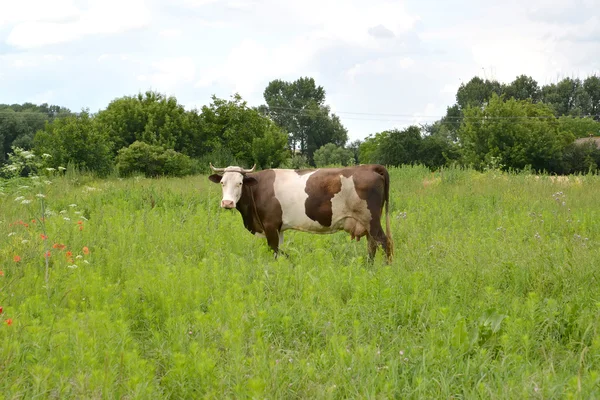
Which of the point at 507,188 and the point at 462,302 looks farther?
the point at 507,188

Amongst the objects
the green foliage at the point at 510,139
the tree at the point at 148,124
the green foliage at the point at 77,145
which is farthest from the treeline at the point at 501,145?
the green foliage at the point at 77,145

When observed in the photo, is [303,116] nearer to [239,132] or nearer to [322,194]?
[239,132]

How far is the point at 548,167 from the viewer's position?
149 feet

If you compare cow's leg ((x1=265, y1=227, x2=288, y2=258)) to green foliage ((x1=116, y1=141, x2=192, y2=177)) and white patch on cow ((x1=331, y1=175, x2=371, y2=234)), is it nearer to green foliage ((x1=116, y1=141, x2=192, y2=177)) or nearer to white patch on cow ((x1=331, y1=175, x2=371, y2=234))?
white patch on cow ((x1=331, y1=175, x2=371, y2=234))

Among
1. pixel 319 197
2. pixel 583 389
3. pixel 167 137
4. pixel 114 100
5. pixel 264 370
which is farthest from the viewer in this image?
pixel 114 100

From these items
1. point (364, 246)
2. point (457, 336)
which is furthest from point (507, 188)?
point (457, 336)

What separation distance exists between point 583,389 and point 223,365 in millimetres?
2338

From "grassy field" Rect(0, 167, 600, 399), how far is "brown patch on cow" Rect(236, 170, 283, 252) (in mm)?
292

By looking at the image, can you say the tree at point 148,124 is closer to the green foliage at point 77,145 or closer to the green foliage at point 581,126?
the green foliage at point 77,145

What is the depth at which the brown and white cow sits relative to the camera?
7418 mm

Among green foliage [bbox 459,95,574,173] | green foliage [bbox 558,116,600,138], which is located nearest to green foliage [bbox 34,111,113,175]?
green foliage [bbox 459,95,574,173]

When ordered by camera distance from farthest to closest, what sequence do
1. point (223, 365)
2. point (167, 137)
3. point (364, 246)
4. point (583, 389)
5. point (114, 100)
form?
point (114, 100), point (167, 137), point (364, 246), point (223, 365), point (583, 389)

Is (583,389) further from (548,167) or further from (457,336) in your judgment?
(548,167)

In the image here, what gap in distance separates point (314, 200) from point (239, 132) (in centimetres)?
3548
